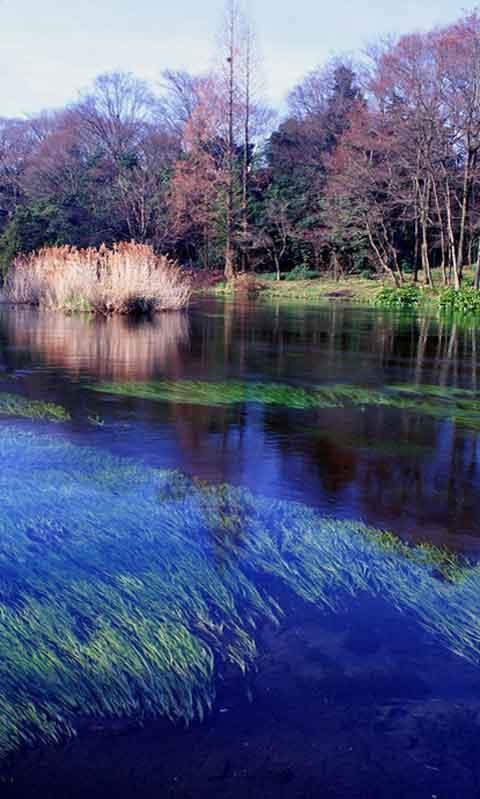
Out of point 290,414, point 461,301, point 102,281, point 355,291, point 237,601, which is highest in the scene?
point 355,291

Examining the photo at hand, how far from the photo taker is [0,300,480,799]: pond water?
2.13 m

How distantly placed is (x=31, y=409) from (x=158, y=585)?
3719mm

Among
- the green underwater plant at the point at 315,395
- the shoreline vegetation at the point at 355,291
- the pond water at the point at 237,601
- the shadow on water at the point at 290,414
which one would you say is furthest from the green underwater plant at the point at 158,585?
the shoreline vegetation at the point at 355,291

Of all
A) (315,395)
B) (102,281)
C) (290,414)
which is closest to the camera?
(290,414)

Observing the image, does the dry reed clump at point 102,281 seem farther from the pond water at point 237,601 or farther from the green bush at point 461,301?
the pond water at point 237,601

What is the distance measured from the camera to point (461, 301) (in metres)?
24.8

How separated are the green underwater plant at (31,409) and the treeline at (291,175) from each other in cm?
1783

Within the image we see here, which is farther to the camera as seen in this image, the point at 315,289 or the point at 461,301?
the point at 315,289

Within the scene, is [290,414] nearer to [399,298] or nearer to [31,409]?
[31,409]

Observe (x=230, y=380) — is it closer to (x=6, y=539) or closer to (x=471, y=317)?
(x=6, y=539)

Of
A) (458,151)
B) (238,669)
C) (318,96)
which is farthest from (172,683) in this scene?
(318,96)

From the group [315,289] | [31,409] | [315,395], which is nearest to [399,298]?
[315,289]

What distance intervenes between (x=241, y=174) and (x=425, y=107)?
14.1 m

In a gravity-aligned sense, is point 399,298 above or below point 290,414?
above
